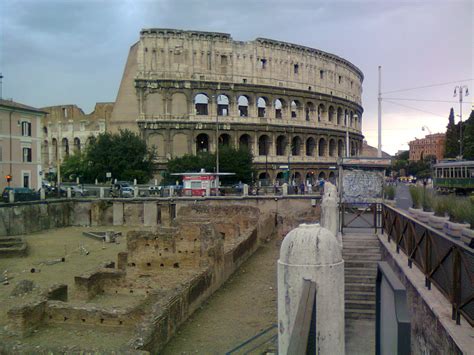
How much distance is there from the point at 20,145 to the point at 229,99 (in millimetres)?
25209

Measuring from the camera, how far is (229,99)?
60.0 metres

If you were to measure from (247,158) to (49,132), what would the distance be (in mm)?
43589

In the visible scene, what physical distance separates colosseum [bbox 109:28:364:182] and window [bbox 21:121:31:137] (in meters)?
14.8

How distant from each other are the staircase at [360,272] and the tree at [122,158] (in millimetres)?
41755

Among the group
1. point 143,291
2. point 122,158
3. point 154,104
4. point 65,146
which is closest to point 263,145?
point 154,104

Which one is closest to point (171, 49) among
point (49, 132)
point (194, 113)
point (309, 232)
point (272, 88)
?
point (194, 113)

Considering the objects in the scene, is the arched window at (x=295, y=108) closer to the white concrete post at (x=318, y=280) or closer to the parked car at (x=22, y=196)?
the parked car at (x=22, y=196)

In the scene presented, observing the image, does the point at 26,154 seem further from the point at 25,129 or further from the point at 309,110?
the point at 309,110

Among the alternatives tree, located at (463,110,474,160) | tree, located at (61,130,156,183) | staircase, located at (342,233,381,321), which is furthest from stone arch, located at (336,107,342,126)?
staircase, located at (342,233,381,321)

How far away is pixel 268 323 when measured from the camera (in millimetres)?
13031

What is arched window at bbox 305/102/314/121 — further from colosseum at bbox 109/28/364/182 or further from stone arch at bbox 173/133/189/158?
stone arch at bbox 173/133/189/158

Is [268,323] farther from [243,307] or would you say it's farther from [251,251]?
[251,251]

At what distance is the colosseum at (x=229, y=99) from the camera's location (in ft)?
191

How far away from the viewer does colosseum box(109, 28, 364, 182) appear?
58.2m
